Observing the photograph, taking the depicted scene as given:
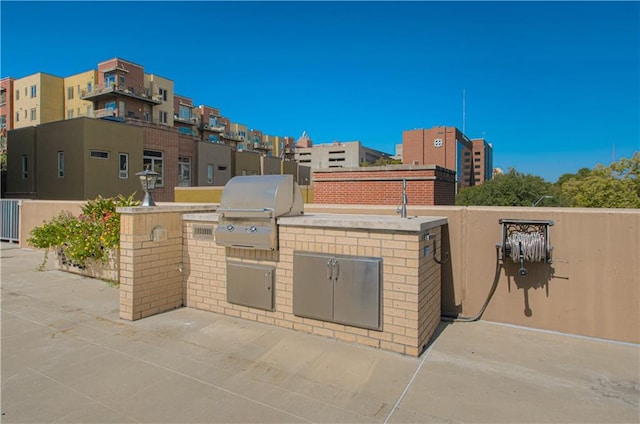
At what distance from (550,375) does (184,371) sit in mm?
3514

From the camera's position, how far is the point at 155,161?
26.1 meters

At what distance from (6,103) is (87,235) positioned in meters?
54.1

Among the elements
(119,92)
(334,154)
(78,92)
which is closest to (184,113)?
(78,92)

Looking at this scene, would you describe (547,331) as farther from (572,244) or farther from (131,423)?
(131,423)

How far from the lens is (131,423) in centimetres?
277

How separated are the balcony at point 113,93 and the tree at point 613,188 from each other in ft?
146

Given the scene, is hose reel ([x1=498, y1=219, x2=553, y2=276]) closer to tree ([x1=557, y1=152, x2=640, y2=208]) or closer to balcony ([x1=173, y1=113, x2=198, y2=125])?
tree ([x1=557, y1=152, x2=640, y2=208])

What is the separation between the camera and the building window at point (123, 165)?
76.8 feet

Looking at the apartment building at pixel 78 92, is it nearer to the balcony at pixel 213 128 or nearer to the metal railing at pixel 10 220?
the balcony at pixel 213 128

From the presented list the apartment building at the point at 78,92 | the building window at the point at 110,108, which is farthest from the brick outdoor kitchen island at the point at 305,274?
the apartment building at the point at 78,92

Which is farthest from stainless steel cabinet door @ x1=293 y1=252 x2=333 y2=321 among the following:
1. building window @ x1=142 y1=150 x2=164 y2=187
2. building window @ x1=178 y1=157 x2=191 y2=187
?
building window @ x1=178 y1=157 x2=191 y2=187

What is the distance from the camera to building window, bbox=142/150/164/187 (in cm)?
2531

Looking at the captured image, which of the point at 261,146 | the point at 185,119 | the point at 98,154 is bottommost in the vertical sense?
the point at 98,154

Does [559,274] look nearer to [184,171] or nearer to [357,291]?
[357,291]
